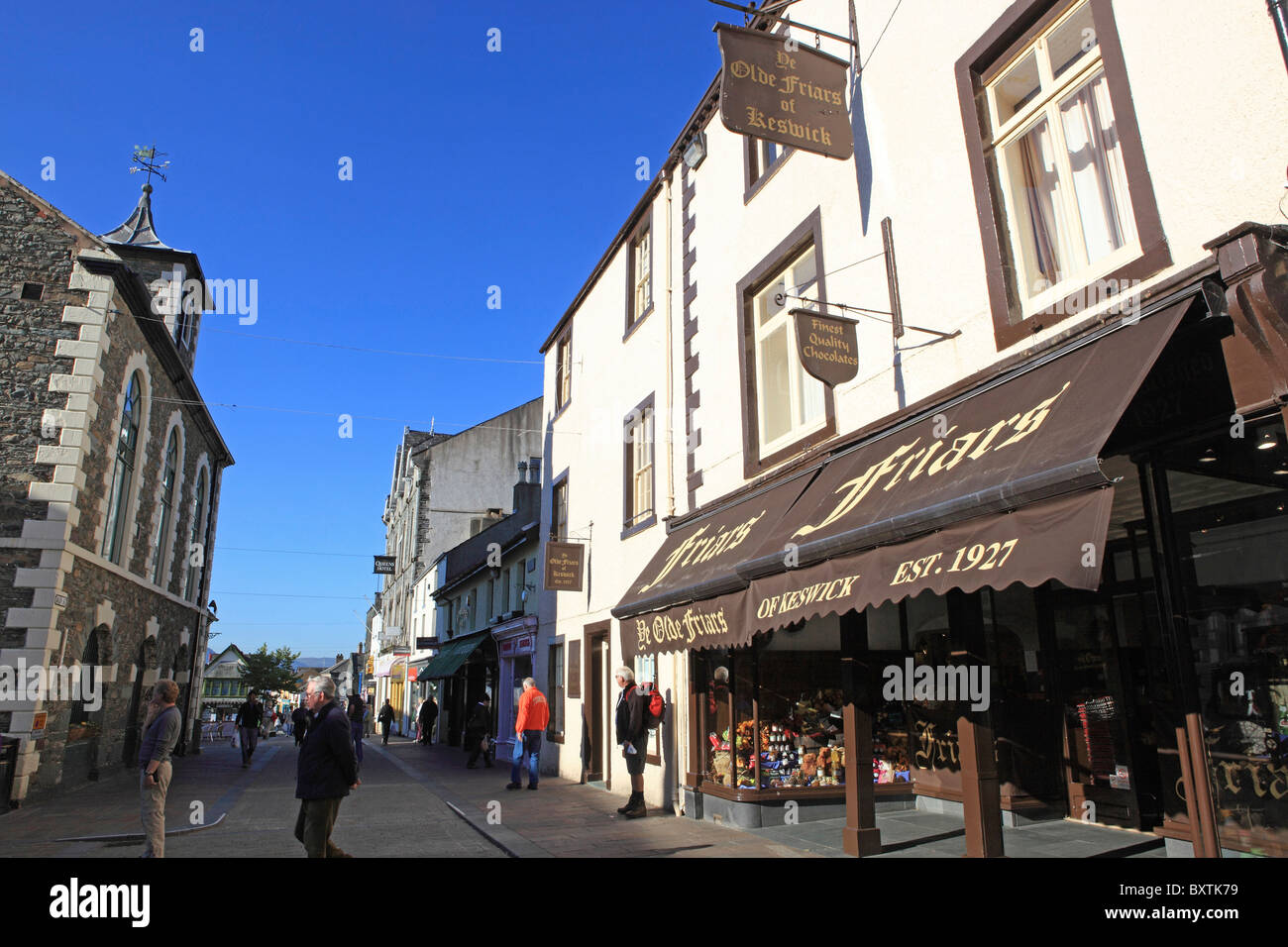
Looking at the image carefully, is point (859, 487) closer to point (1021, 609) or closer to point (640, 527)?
point (1021, 609)

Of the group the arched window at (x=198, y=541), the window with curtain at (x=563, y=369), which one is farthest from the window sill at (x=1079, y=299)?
the arched window at (x=198, y=541)

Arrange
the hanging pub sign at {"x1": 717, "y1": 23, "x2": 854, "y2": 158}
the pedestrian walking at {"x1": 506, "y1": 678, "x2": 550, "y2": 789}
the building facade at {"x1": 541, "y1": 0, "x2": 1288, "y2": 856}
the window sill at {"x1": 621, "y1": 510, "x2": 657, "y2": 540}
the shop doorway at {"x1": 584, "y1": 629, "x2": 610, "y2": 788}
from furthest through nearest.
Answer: the shop doorway at {"x1": 584, "y1": 629, "x2": 610, "y2": 788} < the pedestrian walking at {"x1": 506, "y1": 678, "x2": 550, "y2": 789} < the window sill at {"x1": 621, "y1": 510, "x2": 657, "y2": 540} < the hanging pub sign at {"x1": 717, "y1": 23, "x2": 854, "y2": 158} < the building facade at {"x1": 541, "y1": 0, "x2": 1288, "y2": 856}

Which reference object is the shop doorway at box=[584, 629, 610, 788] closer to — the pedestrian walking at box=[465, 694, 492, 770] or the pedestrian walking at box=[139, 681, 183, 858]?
the pedestrian walking at box=[465, 694, 492, 770]

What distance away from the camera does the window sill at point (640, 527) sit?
12.9 meters

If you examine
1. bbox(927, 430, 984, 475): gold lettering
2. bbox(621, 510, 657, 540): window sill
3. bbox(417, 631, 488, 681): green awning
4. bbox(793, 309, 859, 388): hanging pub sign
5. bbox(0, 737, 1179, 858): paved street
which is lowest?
bbox(0, 737, 1179, 858): paved street

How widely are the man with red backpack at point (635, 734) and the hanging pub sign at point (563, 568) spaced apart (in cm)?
494

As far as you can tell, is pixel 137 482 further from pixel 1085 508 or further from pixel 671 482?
pixel 1085 508

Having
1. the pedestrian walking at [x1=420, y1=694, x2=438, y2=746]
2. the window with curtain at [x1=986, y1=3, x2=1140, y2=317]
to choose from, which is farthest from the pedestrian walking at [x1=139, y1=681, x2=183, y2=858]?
the pedestrian walking at [x1=420, y1=694, x2=438, y2=746]

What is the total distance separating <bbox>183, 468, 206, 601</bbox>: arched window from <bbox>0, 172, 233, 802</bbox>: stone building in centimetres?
501

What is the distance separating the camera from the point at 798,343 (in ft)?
24.1

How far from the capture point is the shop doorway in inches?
580

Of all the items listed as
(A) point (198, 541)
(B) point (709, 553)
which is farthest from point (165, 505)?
(B) point (709, 553)

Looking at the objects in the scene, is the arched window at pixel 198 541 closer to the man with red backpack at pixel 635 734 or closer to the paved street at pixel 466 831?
the paved street at pixel 466 831

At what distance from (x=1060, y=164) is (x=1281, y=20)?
1.77 metres
